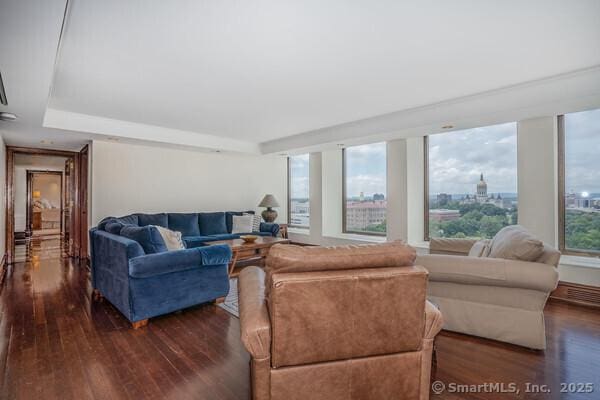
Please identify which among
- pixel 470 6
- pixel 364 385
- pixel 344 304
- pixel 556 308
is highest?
pixel 470 6

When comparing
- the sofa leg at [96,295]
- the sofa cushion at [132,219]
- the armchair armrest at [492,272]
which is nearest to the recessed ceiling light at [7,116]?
the sofa cushion at [132,219]

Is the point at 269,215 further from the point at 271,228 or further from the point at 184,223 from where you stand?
the point at 184,223

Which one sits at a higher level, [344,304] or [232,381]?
[344,304]

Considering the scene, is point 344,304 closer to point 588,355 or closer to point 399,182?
point 588,355

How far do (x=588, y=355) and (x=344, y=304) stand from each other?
2.20m

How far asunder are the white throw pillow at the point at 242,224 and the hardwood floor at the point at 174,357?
2848 millimetres

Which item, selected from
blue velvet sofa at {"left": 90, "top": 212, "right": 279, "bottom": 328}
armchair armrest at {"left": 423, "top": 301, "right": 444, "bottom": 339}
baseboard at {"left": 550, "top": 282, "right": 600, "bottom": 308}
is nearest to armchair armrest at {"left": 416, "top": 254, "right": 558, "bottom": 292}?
armchair armrest at {"left": 423, "top": 301, "right": 444, "bottom": 339}

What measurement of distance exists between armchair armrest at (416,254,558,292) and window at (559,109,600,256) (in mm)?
2212

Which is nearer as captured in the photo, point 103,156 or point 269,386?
point 269,386

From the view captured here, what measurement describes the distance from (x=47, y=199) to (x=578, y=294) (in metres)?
14.6

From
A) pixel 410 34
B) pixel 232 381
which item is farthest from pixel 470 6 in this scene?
pixel 232 381

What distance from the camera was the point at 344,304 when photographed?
136 centimetres

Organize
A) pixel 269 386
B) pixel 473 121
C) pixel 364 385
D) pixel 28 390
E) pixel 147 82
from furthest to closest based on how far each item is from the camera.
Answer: pixel 473 121 → pixel 147 82 → pixel 28 390 → pixel 364 385 → pixel 269 386

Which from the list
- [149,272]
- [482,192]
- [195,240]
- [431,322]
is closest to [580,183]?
[482,192]
